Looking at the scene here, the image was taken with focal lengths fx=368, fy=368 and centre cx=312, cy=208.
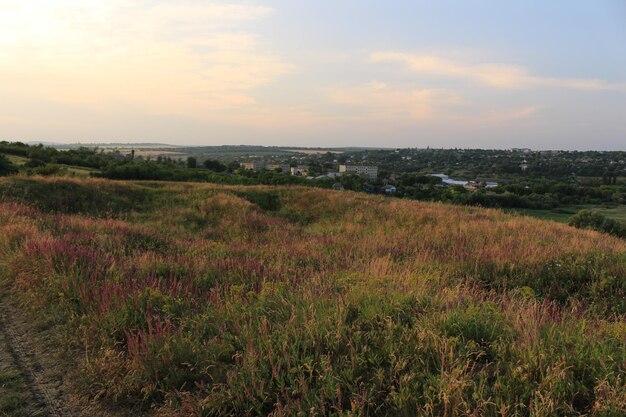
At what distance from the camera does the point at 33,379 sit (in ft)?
11.1

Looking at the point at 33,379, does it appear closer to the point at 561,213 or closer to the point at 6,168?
the point at 6,168

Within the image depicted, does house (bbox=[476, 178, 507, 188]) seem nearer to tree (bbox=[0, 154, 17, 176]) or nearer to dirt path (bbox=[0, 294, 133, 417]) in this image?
tree (bbox=[0, 154, 17, 176])

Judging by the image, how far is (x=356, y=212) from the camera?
1852 cm

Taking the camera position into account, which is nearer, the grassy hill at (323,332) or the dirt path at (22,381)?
the grassy hill at (323,332)

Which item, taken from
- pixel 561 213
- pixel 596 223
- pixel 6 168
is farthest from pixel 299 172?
pixel 596 223

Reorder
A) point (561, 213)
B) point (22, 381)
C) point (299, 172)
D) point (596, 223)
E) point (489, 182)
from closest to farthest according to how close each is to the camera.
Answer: point (22, 381)
point (596, 223)
point (561, 213)
point (489, 182)
point (299, 172)

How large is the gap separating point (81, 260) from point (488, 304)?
581 cm

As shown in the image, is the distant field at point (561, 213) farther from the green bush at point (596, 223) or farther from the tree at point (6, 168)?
the tree at point (6, 168)

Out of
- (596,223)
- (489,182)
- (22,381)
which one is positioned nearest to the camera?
(22,381)

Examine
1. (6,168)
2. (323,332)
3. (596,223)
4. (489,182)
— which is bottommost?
(596,223)

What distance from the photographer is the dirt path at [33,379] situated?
298cm

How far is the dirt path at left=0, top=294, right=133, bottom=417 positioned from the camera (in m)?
2.98

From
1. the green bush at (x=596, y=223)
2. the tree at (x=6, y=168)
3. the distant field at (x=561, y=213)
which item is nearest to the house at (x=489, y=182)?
the distant field at (x=561, y=213)

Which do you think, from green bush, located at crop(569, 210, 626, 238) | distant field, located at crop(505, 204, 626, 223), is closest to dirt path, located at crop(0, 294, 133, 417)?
green bush, located at crop(569, 210, 626, 238)
